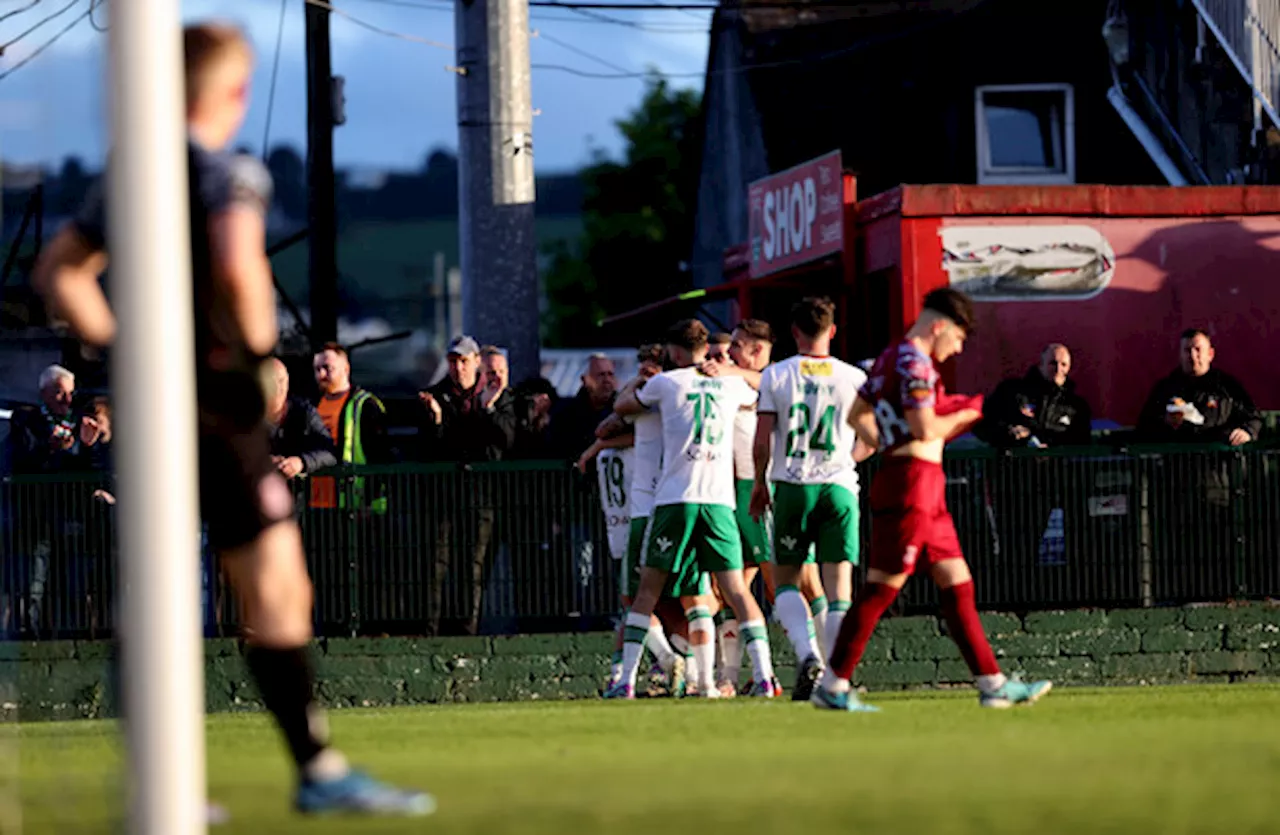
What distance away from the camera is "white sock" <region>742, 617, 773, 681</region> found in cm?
1374

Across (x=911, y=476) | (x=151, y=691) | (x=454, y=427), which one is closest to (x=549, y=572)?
(x=454, y=427)

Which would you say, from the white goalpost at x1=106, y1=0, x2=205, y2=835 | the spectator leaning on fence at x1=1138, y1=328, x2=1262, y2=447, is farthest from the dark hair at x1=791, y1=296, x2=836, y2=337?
the white goalpost at x1=106, y1=0, x2=205, y2=835

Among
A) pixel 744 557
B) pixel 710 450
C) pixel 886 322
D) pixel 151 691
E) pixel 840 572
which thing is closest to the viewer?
pixel 151 691

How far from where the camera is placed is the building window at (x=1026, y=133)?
125 ft

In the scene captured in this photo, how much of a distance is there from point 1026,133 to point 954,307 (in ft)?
94.9

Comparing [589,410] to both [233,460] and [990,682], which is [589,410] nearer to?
[990,682]

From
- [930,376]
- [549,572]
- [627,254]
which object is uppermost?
[627,254]

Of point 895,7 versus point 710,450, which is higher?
point 895,7

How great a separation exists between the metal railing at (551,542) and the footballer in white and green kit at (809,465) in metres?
3.15

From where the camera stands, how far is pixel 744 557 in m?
14.8

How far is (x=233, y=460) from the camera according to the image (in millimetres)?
6797

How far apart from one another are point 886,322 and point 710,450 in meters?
5.64

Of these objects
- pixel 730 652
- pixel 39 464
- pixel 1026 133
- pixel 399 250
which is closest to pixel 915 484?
pixel 730 652

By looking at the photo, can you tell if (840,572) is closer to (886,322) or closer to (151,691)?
(886,322)
